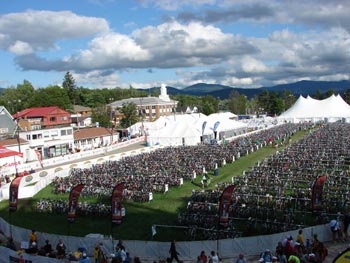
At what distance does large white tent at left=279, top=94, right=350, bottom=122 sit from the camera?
75.8 metres

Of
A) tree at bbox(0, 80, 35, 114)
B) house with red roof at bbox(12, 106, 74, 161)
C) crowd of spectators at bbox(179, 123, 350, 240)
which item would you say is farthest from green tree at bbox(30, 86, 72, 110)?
crowd of spectators at bbox(179, 123, 350, 240)

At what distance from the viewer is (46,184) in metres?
29.5

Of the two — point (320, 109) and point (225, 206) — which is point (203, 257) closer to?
point (225, 206)

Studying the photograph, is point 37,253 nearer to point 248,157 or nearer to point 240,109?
point 248,157

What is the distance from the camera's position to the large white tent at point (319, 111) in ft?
249

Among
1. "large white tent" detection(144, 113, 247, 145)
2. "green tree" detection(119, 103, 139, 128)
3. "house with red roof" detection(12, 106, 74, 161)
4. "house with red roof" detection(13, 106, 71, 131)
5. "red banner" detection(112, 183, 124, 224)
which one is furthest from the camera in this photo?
"green tree" detection(119, 103, 139, 128)

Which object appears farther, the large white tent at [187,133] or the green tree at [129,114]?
the green tree at [129,114]

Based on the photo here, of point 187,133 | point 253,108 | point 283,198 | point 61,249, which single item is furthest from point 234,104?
point 61,249

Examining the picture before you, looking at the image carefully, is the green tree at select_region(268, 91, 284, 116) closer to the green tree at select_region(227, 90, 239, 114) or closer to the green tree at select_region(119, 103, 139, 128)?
the green tree at select_region(227, 90, 239, 114)

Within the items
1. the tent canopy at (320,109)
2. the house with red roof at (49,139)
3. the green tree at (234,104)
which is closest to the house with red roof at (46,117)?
the house with red roof at (49,139)

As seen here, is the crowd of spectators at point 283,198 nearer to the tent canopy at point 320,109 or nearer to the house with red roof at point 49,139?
the house with red roof at point 49,139

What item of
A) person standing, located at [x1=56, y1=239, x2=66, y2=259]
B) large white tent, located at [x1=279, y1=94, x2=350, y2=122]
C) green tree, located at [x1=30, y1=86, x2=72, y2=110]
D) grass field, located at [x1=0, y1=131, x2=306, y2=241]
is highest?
green tree, located at [x1=30, y1=86, x2=72, y2=110]

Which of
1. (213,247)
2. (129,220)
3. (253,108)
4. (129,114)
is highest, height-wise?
(129,114)

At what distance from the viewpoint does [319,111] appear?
7844 centimetres
